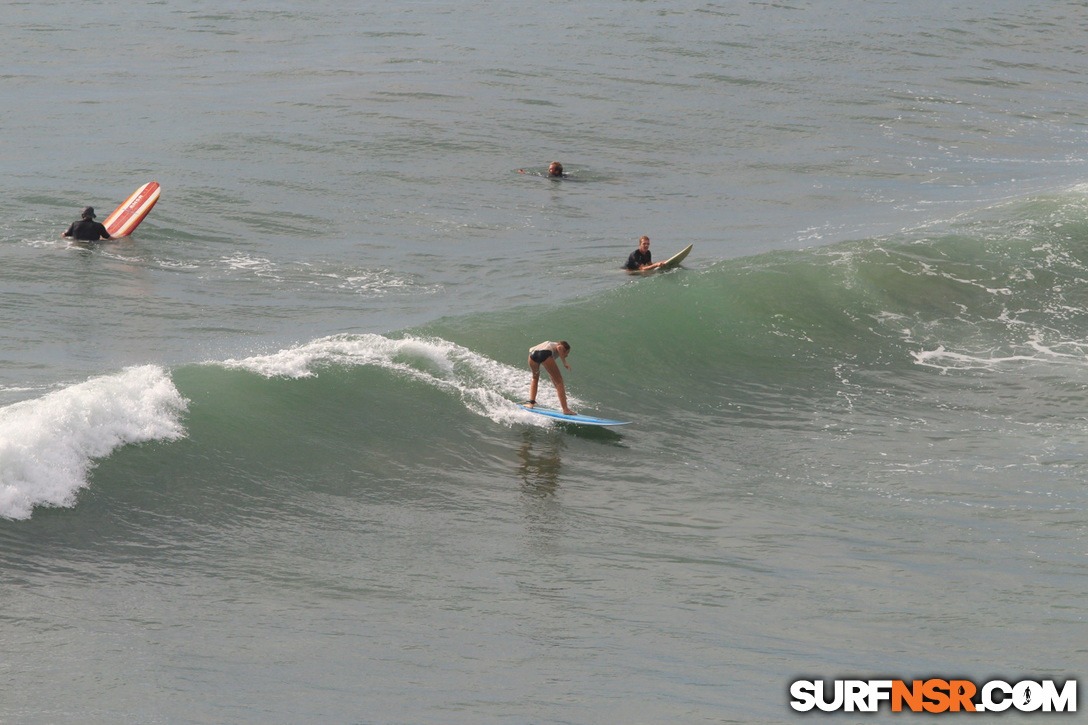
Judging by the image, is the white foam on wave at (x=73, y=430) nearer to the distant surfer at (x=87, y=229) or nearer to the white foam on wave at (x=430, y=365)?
the white foam on wave at (x=430, y=365)

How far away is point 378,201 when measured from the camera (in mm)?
25859

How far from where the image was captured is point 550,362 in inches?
563

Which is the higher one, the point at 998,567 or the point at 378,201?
the point at 378,201

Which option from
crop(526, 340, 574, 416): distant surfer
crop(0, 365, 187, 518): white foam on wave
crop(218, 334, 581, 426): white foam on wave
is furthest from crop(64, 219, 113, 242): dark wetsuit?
crop(526, 340, 574, 416): distant surfer

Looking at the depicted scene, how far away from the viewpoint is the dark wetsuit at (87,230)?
850 inches

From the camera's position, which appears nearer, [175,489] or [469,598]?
[469,598]

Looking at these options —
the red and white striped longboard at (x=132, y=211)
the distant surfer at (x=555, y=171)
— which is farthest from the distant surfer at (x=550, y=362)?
the distant surfer at (x=555, y=171)

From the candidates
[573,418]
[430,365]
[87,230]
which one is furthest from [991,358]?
[87,230]

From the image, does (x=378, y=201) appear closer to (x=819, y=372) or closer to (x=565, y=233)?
(x=565, y=233)

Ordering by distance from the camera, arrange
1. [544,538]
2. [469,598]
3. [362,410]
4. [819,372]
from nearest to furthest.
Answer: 1. [469,598]
2. [544,538]
3. [362,410]
4. [819,372]

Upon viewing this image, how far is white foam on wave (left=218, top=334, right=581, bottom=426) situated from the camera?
14.5 metres

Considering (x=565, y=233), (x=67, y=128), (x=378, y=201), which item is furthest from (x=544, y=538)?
(x=67, y=128)

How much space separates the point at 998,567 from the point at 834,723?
367 centimetres

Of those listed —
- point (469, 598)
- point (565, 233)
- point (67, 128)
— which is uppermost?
point (67, 128)
